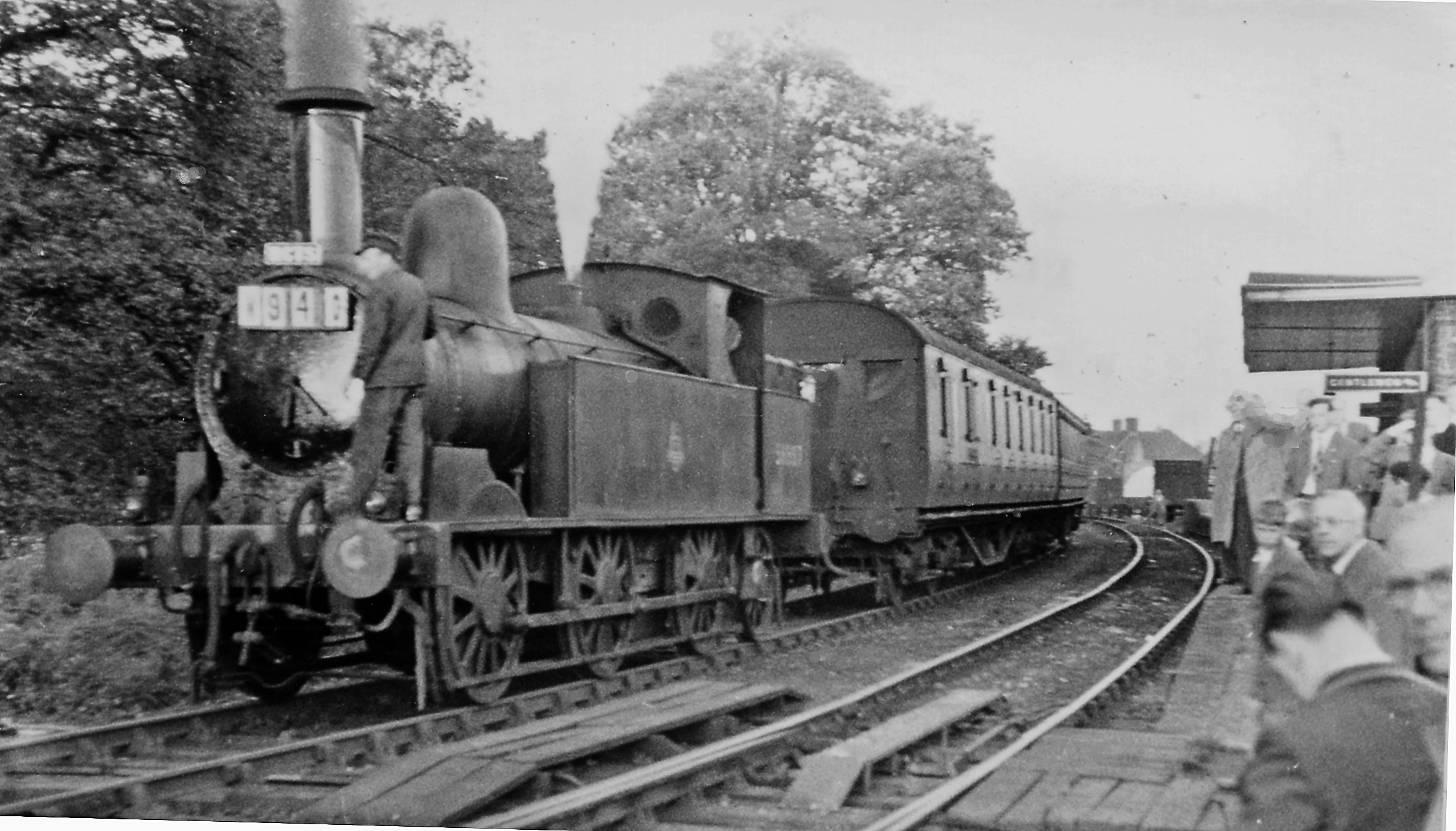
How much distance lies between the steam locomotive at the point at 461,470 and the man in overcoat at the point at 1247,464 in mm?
2900

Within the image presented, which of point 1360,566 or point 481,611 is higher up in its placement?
point 1360,566

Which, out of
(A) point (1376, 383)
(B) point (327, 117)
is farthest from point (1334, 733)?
(B) point (327, 117)

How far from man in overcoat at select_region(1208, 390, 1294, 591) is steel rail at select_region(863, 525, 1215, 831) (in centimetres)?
102

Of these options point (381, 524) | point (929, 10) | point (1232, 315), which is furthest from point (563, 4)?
point (1232, 315)

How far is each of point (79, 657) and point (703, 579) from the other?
353 cm

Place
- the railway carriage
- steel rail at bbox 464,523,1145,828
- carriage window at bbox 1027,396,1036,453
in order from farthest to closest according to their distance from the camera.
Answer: carriage window at bbox 1027,396,1036,453 < the railway carriage < steel rail at bbox 464,523,1145,828

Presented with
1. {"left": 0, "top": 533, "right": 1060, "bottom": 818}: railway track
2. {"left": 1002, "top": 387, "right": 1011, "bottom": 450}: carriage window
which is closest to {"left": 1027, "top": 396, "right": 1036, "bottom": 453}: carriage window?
{"left": 1002, "top": 387, "right": 1011, "bottom": 450}: carriage window

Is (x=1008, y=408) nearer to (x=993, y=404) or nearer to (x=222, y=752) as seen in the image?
(x=993, y=404)

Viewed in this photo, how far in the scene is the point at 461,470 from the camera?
6.47 meters

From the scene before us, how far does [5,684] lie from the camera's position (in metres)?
7.53

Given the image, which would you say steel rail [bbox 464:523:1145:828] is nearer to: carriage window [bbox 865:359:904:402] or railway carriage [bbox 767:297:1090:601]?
railway carriage [bbox 767:297:1090:601]

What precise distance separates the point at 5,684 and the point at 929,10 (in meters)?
5.73

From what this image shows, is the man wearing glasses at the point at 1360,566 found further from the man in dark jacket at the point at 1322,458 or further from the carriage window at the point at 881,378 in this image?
the carriage window at the point at 881,378

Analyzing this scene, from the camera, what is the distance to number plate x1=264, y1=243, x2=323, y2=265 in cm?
654
